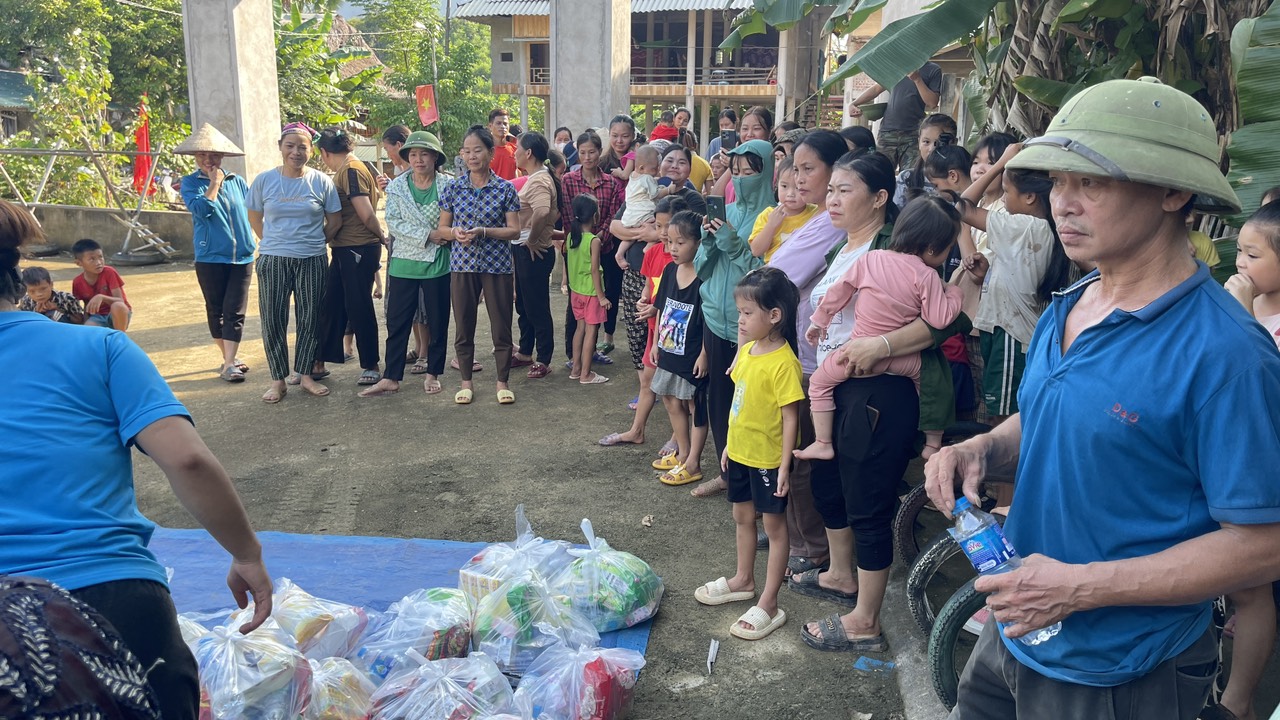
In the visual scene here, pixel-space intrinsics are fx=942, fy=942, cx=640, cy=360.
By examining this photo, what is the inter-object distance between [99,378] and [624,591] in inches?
85.6

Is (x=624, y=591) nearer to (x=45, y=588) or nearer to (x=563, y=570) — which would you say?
(x=563, y=570)

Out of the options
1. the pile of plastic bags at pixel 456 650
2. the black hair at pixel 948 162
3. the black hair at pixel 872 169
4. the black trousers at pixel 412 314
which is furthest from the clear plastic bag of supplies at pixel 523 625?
the black trousers at pixel 412 314

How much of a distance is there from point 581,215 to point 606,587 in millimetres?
4136

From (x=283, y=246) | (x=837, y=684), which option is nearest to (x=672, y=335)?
(x=837, y=684)

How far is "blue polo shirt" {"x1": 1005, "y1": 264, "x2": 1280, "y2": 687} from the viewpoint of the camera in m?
1.52

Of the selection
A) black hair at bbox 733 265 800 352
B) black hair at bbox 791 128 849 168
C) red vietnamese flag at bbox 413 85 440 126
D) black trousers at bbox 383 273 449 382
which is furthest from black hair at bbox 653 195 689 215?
red vietnamese flag at bbox 413 85 440 126

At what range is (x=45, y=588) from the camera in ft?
4.50

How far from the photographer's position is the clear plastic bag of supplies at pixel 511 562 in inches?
136

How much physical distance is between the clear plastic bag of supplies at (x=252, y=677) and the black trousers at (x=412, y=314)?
14.2 feet

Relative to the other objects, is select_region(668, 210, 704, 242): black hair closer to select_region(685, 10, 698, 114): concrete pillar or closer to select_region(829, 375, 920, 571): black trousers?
select_region(829, 375, 920, 571): black trousers

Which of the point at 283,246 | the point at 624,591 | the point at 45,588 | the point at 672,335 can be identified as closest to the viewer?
the point at 45,588

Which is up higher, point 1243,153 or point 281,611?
point 1243,153

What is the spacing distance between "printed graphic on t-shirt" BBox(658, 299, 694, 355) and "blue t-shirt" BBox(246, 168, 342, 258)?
120 inches

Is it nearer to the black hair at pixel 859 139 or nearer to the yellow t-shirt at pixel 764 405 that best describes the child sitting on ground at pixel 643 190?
the black hair at pixel 859 139
